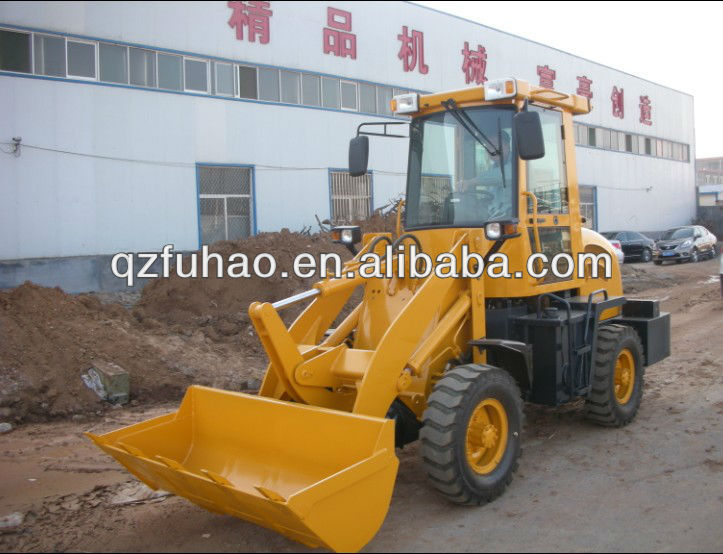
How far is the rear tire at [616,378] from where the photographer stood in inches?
242

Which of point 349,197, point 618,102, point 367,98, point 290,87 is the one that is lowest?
point 349,197

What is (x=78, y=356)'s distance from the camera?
8.61m

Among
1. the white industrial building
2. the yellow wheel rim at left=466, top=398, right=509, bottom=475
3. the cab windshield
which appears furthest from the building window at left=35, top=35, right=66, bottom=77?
the yellow wheel rim at left=466, top=398, right=509, bottom=475

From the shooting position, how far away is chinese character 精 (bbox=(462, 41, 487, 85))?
74.3 feet

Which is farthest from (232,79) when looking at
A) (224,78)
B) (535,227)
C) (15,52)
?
(535,227)

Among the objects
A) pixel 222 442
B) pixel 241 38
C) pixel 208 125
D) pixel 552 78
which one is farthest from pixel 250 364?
pixel 552 78

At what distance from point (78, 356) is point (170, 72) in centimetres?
850

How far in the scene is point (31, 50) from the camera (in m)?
13.1

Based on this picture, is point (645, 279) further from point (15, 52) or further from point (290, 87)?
point (15, 52)

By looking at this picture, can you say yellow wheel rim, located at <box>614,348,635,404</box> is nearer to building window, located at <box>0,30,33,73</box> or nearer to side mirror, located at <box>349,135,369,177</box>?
side mirror, located at <box>349,135,369,177</box>

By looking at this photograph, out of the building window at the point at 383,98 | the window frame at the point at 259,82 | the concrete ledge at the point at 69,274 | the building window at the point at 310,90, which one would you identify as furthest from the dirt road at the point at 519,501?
the building window at the point at 383,98

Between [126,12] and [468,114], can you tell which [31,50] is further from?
[468,114]

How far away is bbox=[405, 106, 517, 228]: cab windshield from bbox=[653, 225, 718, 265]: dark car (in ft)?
68.7

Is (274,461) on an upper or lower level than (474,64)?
lower
